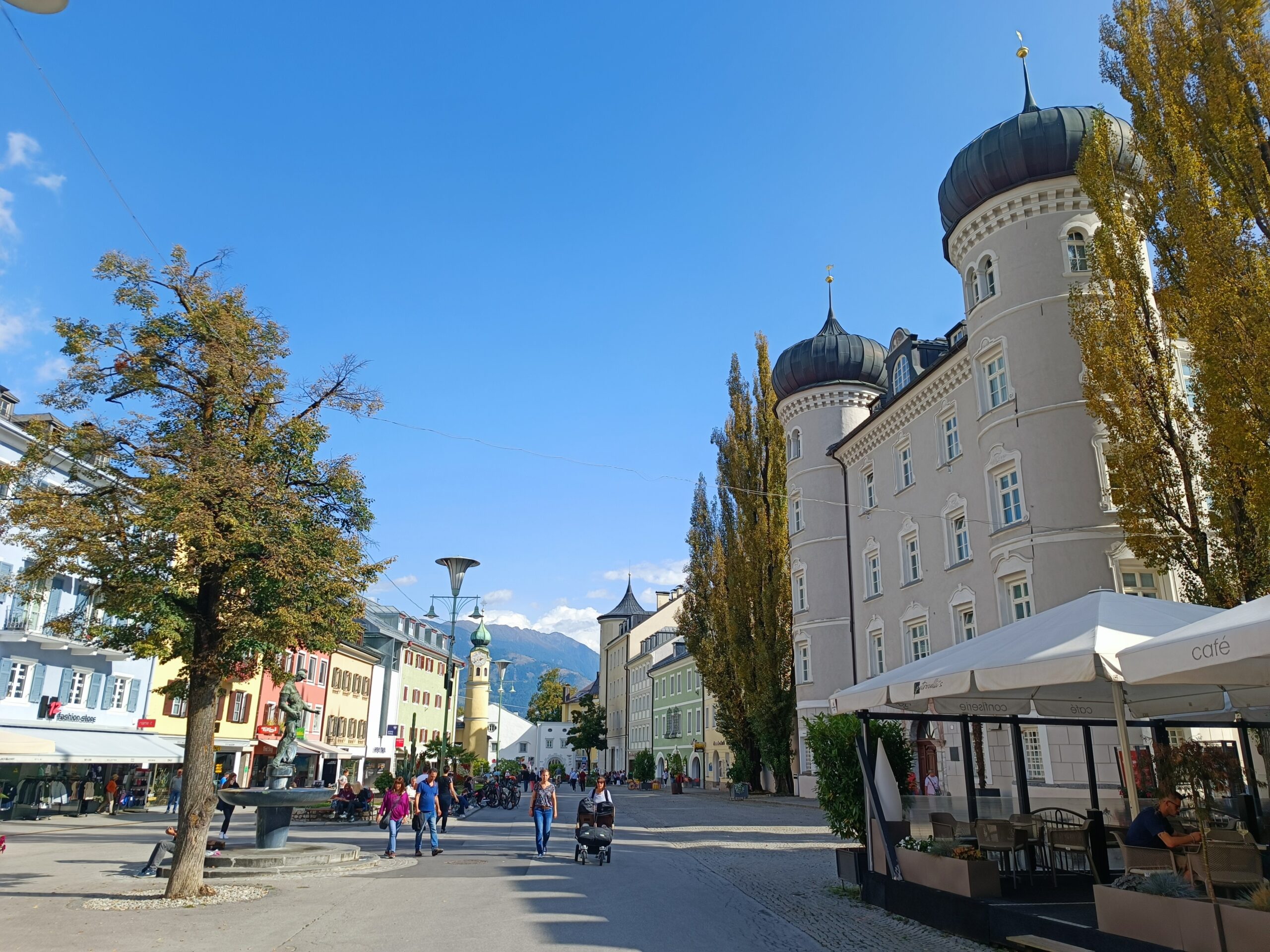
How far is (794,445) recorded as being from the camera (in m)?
41.7

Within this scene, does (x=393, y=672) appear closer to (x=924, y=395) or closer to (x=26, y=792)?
(x=26, y=792)

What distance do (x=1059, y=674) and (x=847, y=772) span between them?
6297 millimetres

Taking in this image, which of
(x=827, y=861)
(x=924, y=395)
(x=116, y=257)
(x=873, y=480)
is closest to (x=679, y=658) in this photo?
(x=873, y=480)

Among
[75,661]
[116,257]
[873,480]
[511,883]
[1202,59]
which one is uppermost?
[1202,59]

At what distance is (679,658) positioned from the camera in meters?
69.3

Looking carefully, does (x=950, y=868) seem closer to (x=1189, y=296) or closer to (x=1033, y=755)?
(x=1189, y=296)

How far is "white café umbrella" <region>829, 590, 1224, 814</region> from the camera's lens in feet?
27.3

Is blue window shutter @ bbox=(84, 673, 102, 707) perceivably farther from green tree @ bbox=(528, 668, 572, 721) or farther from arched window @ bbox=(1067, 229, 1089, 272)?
green tree @ bbox=(528, 668, 572, 721)

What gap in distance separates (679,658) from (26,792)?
4734 centimetres

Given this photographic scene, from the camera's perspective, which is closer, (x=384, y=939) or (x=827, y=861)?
(x=384, y=939)

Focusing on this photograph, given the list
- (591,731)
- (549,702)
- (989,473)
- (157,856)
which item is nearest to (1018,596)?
(989,473)

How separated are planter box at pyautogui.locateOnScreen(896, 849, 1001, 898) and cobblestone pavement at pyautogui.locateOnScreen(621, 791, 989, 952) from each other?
46 centimetres

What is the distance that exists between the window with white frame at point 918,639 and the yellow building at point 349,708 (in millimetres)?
31904

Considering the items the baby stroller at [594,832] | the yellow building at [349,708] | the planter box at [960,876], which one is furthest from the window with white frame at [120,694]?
the planter box at [960,876]
